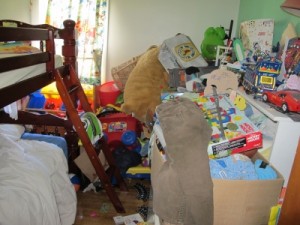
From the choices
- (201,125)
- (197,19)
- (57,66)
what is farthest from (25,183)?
(197,19)

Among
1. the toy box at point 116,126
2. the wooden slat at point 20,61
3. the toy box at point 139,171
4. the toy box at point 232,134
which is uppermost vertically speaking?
the wooden slat at point 20,61

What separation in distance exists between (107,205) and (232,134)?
124cm

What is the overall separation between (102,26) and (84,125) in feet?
5.17

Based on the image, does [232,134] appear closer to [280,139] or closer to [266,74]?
[280,139]

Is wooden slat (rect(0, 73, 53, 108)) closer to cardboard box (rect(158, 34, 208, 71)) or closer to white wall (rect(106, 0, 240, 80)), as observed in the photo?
cardboard box (rect(158, 34, 208, 71))

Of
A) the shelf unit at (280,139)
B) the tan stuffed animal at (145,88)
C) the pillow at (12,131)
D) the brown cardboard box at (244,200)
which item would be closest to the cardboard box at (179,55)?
the tan stuffed animal at (145,88)

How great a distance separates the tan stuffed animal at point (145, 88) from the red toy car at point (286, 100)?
45.9 inches

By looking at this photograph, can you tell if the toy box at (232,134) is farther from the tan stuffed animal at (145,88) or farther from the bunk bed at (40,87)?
the tan stuffed animal at (145,88)

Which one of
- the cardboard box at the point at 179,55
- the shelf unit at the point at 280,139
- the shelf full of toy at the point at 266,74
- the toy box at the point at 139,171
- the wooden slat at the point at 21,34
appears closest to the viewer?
the wooden slat at the point at 21,34

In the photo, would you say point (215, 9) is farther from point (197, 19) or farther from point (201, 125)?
point (201, 125)

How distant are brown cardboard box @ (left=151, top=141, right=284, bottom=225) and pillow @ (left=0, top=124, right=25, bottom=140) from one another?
1.42 metres

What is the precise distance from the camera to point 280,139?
1.13 m

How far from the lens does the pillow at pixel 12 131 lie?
1.77m

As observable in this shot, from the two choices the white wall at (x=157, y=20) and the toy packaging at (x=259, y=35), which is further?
the white wall at (x=157, y=20)
